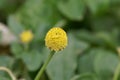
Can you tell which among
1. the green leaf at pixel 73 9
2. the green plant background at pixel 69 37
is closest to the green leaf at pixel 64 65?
the green plant background at pixel 69 37

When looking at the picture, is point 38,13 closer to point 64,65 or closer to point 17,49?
point 17,49

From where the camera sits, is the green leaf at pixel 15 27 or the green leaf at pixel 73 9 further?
the green leaf at pixel 73 9

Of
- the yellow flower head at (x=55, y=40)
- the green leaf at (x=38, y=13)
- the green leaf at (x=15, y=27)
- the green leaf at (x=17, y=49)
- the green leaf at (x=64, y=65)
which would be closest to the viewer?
the yellow flower head at (x=55, y=40)

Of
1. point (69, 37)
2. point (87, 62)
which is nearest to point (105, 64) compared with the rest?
point (87, 62)

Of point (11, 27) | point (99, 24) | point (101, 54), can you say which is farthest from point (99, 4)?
point (11, 27)

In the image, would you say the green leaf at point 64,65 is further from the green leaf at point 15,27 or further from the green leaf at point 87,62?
the green leaf at point 15,27

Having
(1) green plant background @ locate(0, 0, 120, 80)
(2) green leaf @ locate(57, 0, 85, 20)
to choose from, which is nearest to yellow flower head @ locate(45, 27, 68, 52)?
(1) green plant background @ locate(0, 0, 120, 80)

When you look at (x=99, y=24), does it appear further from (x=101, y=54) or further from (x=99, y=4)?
(x=101, y=54)

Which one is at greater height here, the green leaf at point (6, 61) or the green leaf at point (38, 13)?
the green leaf at point (38, 13)
